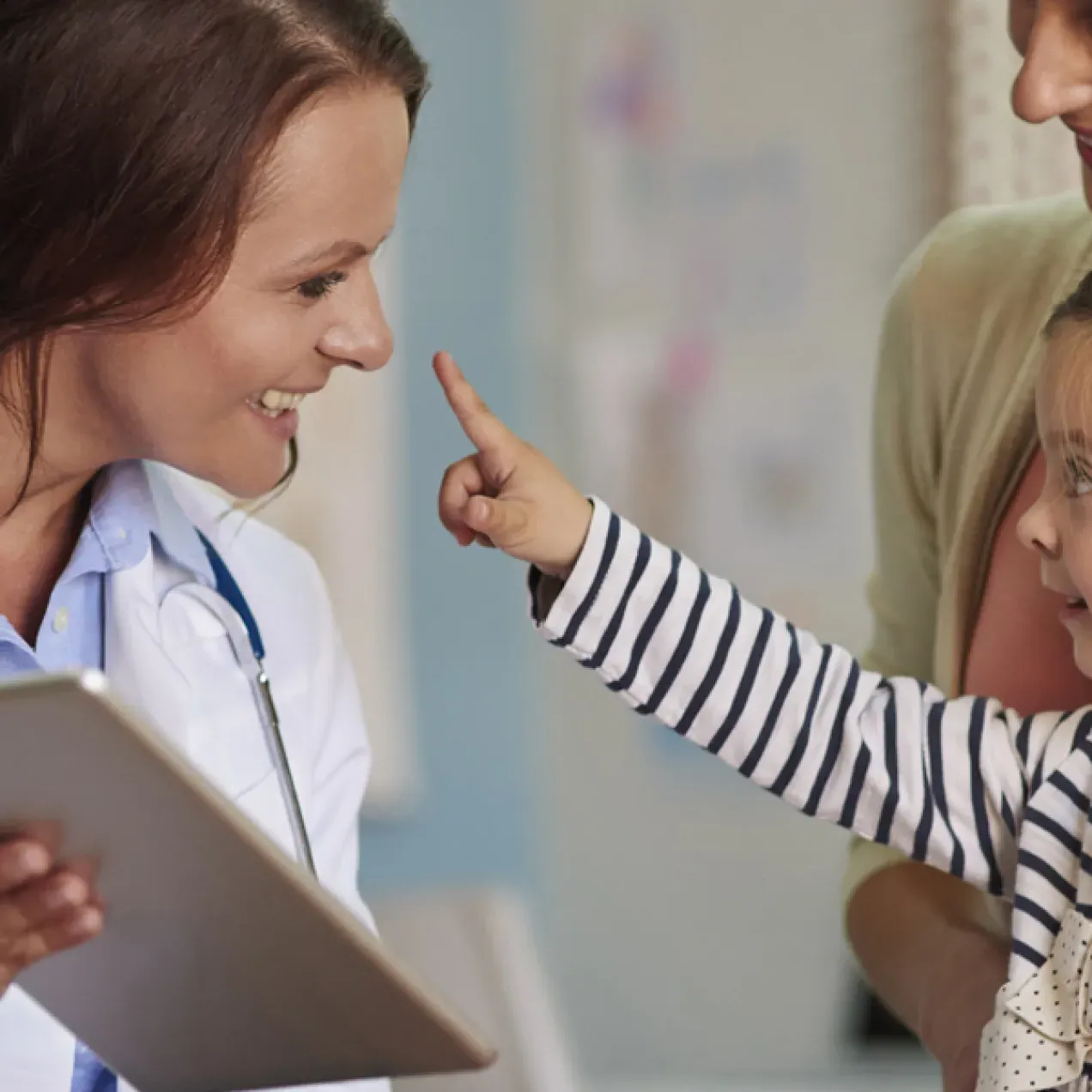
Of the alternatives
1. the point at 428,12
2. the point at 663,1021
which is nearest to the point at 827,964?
the point at 663,1021

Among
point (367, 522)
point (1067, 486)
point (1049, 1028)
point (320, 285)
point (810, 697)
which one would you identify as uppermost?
point (367, 522)

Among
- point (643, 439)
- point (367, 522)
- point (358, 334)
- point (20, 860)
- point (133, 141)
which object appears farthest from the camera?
point (643, 439)

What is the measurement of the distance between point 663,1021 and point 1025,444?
7.50 feet

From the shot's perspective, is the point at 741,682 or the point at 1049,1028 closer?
the point at 1049,1028

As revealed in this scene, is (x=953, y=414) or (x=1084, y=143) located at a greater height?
(x=1084, y=143)

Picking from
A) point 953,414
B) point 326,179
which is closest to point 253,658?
point 326,179

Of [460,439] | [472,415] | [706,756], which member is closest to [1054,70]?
[472,415]

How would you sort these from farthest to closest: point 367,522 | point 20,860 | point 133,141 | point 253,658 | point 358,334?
point 367,522
point 253,658
point 358,334
point 133,141
point 20,860

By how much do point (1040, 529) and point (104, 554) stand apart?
0.66 meters

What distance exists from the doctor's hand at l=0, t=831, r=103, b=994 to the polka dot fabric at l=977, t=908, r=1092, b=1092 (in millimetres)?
521

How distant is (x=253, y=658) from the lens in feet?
4.00

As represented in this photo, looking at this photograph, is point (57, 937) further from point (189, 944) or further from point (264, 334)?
point (264, 334)

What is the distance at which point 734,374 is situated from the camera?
3.05 meters

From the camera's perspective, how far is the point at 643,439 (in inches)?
120
